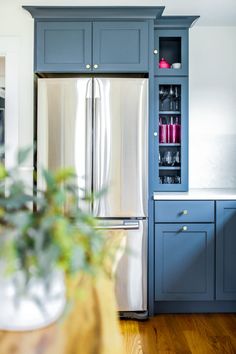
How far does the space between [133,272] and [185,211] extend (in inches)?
24.1

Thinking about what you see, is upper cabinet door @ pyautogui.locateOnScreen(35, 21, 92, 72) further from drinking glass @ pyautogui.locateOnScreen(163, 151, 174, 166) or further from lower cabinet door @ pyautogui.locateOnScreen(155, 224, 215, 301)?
lower cabinet door @ pyautogui.locateOnScreen(155, 224, 215, 301)

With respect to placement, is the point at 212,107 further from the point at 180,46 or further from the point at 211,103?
the point at 180,46

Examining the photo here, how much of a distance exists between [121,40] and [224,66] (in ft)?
3.74

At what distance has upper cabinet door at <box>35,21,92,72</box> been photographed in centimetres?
305

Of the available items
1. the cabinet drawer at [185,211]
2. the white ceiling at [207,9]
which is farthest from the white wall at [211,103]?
the cabinet drawer at [185,211]

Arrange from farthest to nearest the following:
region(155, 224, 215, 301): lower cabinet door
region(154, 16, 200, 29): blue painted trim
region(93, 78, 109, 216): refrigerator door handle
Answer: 1. region(154, 16, 200, 29): blue painted trim
2. region(155, 224, 215, 301): lower cabinet door
3. region(93, 78, 109, 216): refrigerator door handle

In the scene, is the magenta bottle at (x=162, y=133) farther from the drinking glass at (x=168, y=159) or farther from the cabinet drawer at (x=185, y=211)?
the cabinet drawer at (x=185, y=211)

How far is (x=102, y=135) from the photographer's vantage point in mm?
2979

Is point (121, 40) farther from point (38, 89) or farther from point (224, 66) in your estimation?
point (224, 66)

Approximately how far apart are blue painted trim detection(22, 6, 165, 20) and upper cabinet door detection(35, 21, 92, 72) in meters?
0.06

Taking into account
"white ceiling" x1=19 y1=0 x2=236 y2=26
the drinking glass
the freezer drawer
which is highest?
"white ceiling" x1=19 y1=0 x2=236 y2=26

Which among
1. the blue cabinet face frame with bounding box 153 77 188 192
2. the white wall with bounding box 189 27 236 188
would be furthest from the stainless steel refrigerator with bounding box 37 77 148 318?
the white wall with bounding box 189 27 236 188

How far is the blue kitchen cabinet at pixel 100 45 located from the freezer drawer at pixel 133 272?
A: 1.21 m

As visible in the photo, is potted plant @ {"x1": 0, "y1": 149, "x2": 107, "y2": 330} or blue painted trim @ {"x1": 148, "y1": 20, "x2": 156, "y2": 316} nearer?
potted plant @ {"x1": 0, "y1": 149, "x2": 107, "y2": 330}
